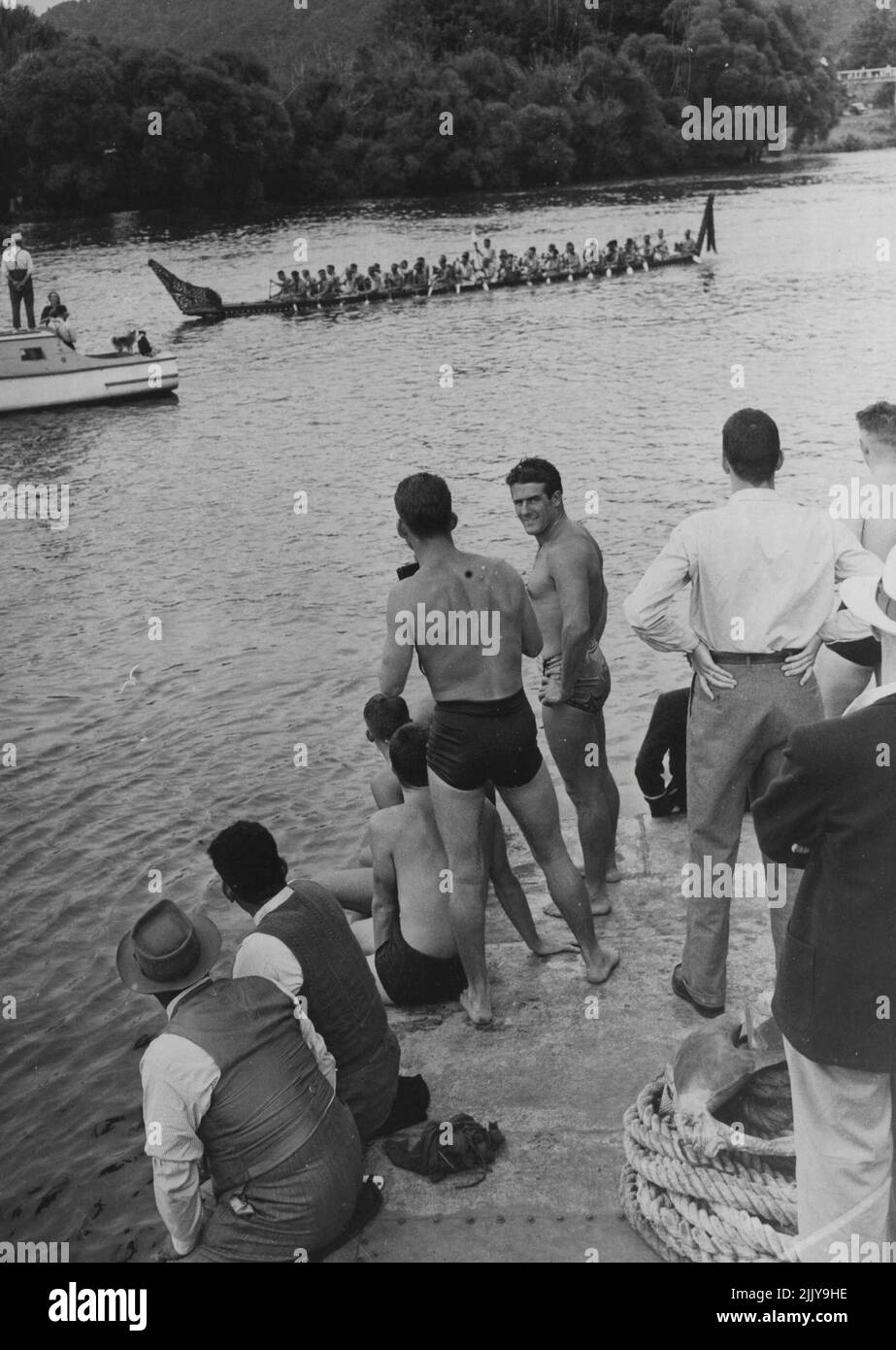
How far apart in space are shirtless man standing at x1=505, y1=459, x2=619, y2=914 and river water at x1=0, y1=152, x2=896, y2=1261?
6.94 feet

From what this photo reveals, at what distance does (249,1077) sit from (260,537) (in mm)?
14131

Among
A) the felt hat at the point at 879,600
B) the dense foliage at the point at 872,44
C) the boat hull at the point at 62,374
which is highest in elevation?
the dense foliage at the point at 872,44

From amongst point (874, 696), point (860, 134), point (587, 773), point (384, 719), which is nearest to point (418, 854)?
point (384, 719)

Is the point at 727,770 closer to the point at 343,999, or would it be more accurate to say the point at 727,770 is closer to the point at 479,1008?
the point at 479,1008

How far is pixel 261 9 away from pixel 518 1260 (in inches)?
4196

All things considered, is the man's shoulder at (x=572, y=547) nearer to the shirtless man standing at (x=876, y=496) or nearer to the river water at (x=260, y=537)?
the shirtless man standing at (x=876, y=496)

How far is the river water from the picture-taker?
7.12 m

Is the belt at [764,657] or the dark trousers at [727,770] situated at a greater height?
the belt at [764,657]

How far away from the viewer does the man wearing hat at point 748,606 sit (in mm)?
4680

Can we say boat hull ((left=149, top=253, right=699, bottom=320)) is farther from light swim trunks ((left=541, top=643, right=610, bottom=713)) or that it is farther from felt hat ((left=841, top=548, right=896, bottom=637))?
felt hat ((left=841, top=548, right=896, bottom=637))

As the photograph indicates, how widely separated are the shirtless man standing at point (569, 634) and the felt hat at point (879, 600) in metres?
2.05

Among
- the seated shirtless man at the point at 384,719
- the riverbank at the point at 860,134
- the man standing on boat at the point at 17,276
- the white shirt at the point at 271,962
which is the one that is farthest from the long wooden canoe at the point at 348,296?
the riverbank at the point at 860,134
